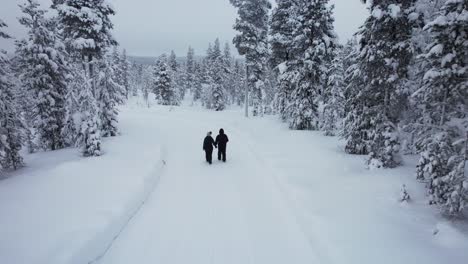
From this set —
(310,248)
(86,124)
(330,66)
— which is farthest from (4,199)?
(330,66)

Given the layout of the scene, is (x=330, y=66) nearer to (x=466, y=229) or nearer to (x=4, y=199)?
(x=466, y=229)

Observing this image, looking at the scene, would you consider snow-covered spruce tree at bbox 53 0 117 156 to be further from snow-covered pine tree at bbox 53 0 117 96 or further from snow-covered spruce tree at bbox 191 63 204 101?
snow-covered spruce tree at bbox 191 63 204 101

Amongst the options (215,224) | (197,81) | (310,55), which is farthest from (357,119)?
(197,81)

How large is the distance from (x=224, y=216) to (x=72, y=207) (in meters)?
4.47

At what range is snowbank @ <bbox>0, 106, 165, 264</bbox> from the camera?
20.0 ft

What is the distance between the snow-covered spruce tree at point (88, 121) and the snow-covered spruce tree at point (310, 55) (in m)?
14.1

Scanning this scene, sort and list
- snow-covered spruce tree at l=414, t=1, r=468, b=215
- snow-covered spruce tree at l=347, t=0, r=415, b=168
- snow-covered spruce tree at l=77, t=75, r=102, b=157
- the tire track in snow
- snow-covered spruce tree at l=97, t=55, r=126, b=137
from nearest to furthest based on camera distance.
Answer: the tire track in snow < snow-covered spruce tree at l=414, t=1, r=468, b=215 < snow-covered spruce tree at l=347, t=0, r=415, b=168 < snow-covered spruce tree at l=77, t=75, r=102, b=157 < snow-covered spruce tree at l=97, t=55, r=126, b=137

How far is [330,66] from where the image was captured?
26766mm

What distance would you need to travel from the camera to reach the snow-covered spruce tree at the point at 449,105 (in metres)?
7.01

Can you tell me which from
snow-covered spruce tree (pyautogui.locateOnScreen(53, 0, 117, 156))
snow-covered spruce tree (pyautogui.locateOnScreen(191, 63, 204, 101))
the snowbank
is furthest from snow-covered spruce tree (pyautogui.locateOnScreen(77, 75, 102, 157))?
snow-covered spruce tree (pyautogui.locateOnScreen(191, 63, 204, 101))

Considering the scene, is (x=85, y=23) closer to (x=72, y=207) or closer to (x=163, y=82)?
(x=72, y=207)

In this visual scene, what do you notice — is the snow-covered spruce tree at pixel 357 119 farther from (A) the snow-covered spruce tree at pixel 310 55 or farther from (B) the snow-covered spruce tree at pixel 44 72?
(B) the snow-covered spruce tree at pixel 44 72

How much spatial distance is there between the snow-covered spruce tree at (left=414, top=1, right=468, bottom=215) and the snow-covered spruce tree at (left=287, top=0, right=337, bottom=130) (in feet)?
42.6

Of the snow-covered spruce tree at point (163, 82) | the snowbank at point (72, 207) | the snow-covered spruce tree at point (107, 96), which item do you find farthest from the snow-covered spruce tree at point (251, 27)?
the snow-covered spruce tree at point (163, 82)
